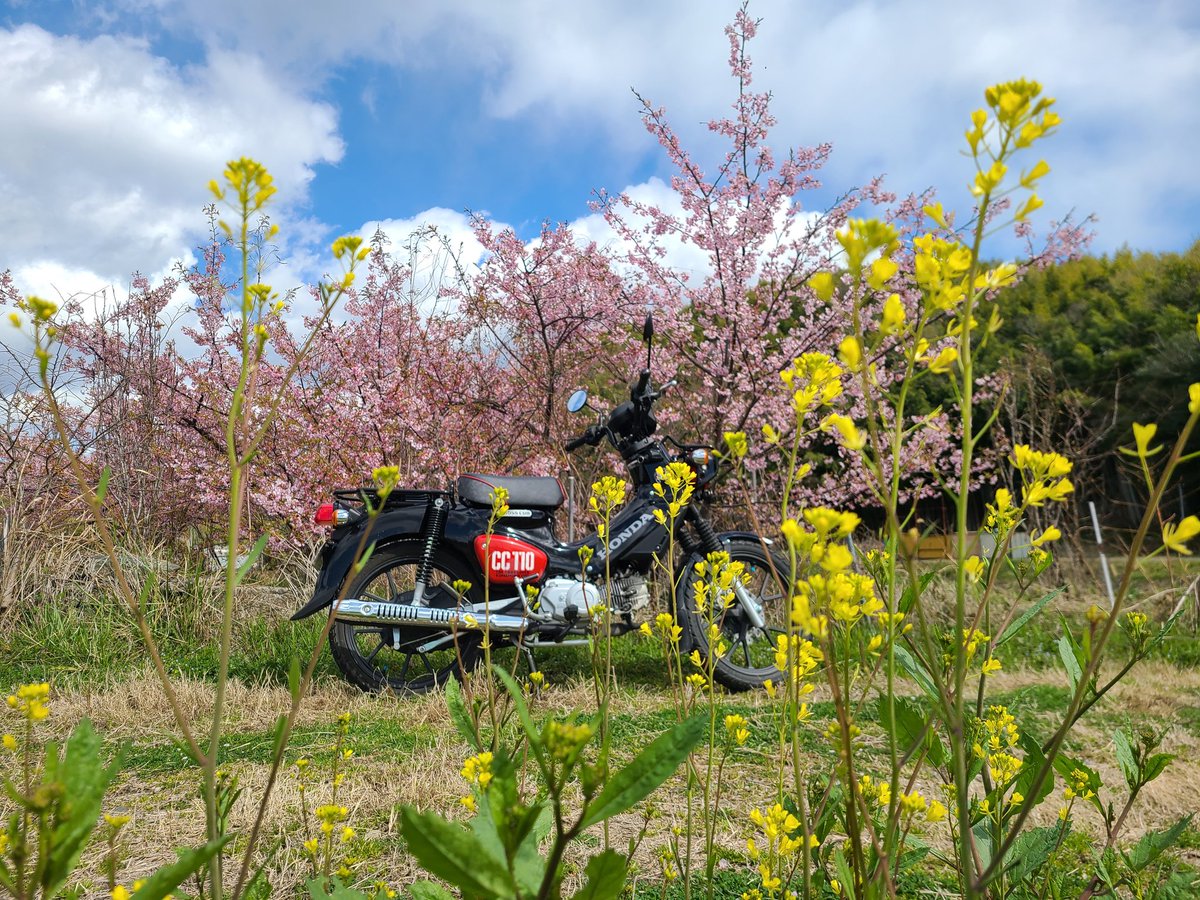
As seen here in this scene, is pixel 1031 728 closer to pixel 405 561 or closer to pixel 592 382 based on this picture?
pixel 405 561

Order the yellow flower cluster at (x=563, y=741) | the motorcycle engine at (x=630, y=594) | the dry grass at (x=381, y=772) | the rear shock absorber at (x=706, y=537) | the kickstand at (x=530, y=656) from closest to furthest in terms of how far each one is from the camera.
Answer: the yellow flower cluster at (x=563, y=741)
the dry grass at (x=381, y=772)
the kickstand at (x=530, y=656)
the motorcycle engine at (x=630, y=594)
the rear shock absorber at (x=706, y=537)

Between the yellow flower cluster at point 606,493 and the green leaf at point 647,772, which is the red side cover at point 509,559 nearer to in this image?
the yellow flower cluster at point 606,493

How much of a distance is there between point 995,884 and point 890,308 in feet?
2.44

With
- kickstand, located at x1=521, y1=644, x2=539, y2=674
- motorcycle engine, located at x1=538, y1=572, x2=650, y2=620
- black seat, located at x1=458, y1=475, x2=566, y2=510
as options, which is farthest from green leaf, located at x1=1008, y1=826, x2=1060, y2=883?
black seat, located at x1=458, y1=475, x2=566, y2=510

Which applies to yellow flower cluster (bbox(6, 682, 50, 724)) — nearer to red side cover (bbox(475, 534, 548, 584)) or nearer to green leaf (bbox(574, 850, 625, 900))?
green leaf (bbox(574, 850, 625, 900))

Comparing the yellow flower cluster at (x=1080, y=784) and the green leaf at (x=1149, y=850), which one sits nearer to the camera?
the green leaf at (x=1149, y=850)

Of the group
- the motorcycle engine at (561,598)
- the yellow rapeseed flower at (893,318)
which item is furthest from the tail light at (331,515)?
the yellow rapeseed flower at (893,318)

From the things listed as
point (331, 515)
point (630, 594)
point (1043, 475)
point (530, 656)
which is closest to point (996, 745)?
point (1043, 475)

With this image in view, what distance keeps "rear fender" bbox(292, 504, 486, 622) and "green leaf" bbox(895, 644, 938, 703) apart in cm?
269

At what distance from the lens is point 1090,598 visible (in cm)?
707

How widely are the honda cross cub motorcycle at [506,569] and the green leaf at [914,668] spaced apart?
7.34ft

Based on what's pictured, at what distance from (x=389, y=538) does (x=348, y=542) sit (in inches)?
7.6

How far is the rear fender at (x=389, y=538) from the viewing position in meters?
3.33

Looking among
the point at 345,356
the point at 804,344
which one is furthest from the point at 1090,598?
the point at 345,356
